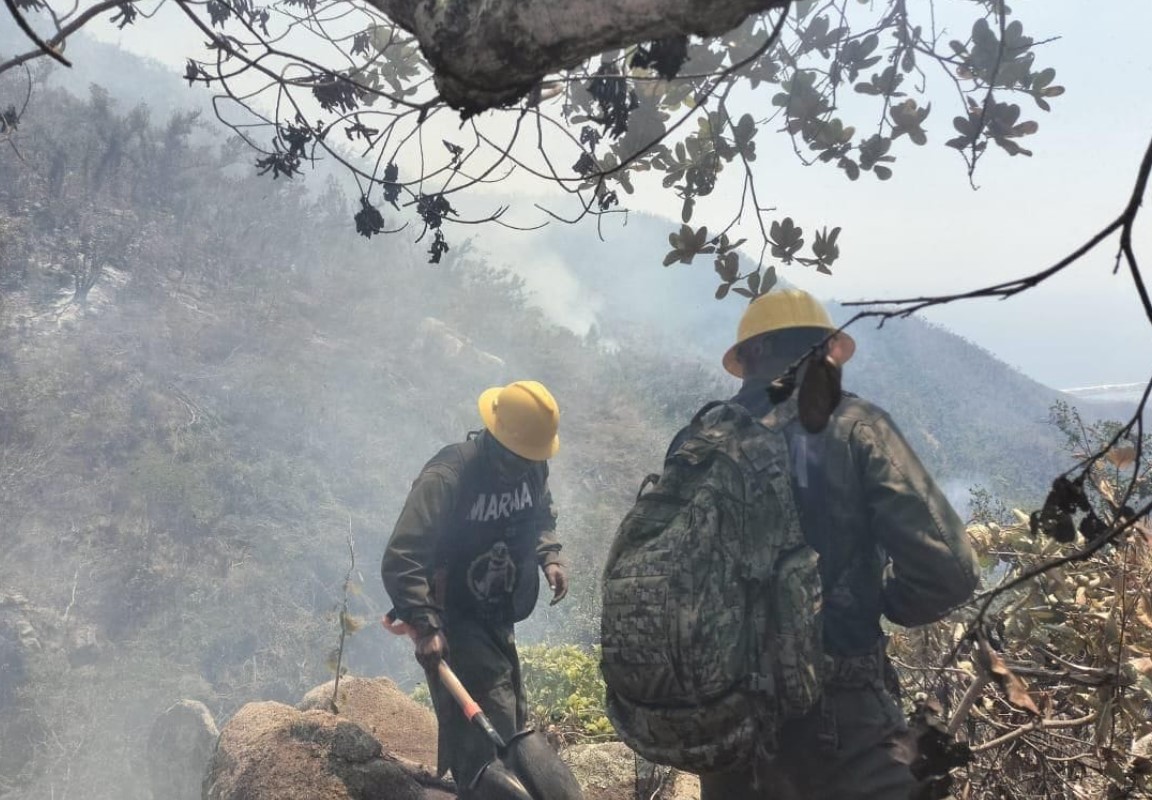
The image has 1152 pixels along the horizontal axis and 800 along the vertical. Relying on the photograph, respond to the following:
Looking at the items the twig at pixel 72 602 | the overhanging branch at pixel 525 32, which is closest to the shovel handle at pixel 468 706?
the overhanging branch at pixel 525 32

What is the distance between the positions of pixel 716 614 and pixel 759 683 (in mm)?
213

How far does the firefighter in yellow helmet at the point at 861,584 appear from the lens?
2094 mm

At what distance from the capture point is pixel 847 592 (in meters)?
2.22

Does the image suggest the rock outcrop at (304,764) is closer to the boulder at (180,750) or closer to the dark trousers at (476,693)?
the dark trousers at (476,693)

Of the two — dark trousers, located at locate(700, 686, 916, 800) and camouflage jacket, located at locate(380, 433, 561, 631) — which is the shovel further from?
dark trousers, located at locate(700, 686, 916, 800)

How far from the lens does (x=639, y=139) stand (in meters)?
3.06

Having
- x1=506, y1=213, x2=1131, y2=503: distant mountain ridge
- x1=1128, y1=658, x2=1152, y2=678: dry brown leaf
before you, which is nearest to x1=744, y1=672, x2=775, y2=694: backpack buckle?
x1=1128, y1=658, x2=1152, y2=678: dry brown leaf

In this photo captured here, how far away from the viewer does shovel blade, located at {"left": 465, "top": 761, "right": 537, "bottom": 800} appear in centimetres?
313

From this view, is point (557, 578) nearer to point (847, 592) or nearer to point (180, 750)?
point (847, 592)

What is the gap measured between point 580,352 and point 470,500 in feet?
53.5

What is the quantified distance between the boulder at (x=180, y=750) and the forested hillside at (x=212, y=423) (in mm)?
1004

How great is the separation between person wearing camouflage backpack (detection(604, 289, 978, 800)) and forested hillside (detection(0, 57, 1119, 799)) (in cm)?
261

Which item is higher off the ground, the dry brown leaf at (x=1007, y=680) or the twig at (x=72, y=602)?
the twig at (x=72, y=602)

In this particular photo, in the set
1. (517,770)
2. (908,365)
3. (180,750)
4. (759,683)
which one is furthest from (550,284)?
(759,683)
